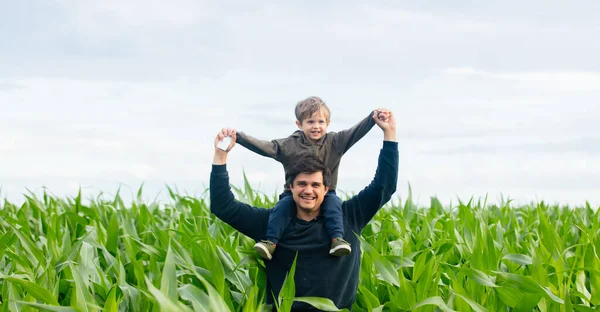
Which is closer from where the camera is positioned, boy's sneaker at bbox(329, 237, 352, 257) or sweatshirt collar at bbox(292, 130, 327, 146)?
boy's sneaker at bbox(329, 237, 352, 257)

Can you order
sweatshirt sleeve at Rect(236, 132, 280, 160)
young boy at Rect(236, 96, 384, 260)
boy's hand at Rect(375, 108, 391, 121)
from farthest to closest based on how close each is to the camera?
young boy at Rect(236, 96, 384, 260) < sweatshirt sleeve at Rect(236, 132, 280, 160) < boy's hand at Rect(375, 108, 391, 121)

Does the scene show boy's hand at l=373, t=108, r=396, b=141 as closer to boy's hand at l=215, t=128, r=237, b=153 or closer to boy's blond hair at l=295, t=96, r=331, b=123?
boy's blond hair at l=295, t=96, r=331, b=123

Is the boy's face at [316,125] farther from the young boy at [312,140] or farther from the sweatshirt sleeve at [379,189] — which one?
the sweatshirt sleeve at [379,189]

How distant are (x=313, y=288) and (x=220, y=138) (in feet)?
2.82

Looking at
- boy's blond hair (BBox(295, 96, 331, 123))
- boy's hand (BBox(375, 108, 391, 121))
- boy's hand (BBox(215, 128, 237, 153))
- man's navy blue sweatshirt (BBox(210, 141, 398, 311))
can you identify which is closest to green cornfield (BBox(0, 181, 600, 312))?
man's navy blue sweatshirt (BBox(210, 141, 398, 311))

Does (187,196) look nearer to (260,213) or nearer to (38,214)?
(38,214)

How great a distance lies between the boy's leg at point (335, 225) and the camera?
3.30m

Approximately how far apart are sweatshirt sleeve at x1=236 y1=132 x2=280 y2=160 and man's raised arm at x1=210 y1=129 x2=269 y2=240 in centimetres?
38

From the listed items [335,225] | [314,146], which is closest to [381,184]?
[335,225]

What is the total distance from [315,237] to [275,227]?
0.20 metres

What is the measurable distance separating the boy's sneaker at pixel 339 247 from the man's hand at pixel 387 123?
560 mm

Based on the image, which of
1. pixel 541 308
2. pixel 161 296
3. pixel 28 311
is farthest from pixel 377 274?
pixel 28 311

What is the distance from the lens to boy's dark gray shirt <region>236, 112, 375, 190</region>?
4.06m

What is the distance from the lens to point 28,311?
3.07m
